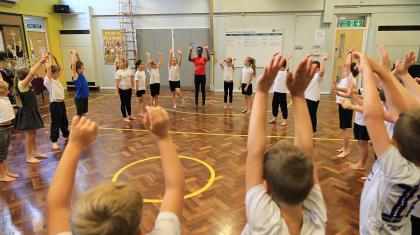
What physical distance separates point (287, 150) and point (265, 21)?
974 centimetres

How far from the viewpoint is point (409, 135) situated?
47.9 inches

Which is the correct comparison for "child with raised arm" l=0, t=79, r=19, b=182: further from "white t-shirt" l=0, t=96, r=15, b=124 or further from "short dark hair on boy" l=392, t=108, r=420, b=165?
"short dark hair on boy" l=392, t=108, r=420, b=165

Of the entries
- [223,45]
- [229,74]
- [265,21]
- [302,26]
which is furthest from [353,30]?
[229,74]

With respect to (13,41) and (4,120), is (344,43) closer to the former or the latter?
(4,120)

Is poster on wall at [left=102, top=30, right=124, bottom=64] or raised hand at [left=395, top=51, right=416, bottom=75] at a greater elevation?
poster on wall at [left=102, top=30, right=124, bottom=64]

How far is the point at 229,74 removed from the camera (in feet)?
24.9

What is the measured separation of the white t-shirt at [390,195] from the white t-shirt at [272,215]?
0.42 metres

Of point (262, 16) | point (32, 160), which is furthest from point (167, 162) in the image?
point (262, 16)

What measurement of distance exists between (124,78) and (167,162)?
5.68 meters

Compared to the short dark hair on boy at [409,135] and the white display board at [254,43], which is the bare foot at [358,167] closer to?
the short dark hair on boy at [409,135]

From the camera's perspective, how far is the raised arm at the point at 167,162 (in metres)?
1.09

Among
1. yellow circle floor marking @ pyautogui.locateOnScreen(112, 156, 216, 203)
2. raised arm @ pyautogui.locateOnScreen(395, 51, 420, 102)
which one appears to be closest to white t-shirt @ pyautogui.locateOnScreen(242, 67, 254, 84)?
yellow circle floor marking @ pyautogui.locateOnScreen(112, 156, 216, 203)

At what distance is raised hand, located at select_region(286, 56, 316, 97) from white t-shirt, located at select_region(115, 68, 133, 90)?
5.74 m

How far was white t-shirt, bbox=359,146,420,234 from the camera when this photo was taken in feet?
4.10
